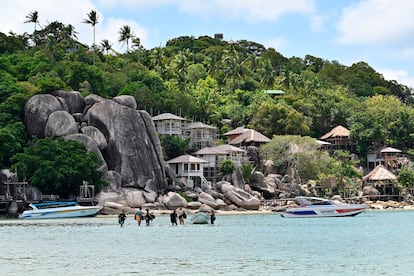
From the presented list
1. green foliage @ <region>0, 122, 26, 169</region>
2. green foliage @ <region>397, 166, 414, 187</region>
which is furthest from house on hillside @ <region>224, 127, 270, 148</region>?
green foliage @ <region>0, 122, 26, 169</region>

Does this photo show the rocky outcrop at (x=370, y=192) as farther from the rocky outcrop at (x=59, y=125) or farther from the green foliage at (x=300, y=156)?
the rocky outcrop at (x=59, y=125)

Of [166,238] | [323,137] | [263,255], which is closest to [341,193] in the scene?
[323,137]

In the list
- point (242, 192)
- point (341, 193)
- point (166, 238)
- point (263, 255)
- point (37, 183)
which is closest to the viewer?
point (263, 255)

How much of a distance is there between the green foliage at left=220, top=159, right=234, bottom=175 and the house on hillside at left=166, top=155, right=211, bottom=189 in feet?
7.71

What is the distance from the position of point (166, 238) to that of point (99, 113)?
105 ft

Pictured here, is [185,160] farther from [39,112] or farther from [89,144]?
[39,112]

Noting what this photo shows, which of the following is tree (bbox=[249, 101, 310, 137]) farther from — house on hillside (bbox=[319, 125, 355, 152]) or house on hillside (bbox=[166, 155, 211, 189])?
house on hillside (bbox=[166, 155, 211, 189])

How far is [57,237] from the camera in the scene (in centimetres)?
3725

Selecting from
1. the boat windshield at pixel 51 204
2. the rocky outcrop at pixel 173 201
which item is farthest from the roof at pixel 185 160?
the boat windshield at pixel 51 204

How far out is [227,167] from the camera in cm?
7462

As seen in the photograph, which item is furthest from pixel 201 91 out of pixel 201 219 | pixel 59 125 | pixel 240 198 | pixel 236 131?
pixel 201 219

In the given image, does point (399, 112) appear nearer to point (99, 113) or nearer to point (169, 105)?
point (169, 105)

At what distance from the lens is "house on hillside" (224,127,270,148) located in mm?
85062

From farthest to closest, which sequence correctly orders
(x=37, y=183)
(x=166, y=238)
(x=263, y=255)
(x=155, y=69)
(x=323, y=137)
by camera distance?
(x=155, y=69) → (x=323, y=137) → (x=37, y=183) → (x=166, y=238) → (x=263, y=255)
